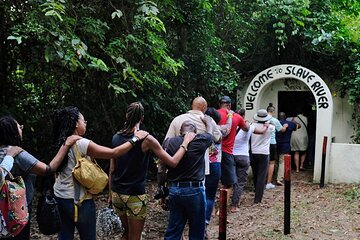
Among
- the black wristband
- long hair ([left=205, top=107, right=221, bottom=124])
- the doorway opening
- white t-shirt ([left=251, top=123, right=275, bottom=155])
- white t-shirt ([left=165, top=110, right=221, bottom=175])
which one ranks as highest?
the doorway opening

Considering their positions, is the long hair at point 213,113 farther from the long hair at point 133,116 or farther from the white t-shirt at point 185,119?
the long hair at point 133,116

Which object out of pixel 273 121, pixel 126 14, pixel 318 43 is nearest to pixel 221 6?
pixel 318 43

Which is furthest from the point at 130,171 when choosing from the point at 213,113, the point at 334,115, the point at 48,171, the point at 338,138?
the point at 338,138

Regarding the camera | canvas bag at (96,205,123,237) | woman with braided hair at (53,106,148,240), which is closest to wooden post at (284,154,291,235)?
the camera

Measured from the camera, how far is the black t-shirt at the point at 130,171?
14.0ft

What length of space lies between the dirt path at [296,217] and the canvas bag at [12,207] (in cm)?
277

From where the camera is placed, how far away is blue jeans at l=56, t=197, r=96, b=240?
12.5ft

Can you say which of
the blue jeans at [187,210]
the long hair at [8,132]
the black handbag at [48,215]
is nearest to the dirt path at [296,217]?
the blue jeans at [187,210]

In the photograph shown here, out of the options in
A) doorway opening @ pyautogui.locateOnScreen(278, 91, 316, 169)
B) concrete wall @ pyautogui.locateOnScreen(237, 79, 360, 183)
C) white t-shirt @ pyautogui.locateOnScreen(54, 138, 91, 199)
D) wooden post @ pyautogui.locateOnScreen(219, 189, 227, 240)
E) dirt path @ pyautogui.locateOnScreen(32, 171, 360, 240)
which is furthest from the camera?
doorway opening @ pyautogui.locateOnScreen(278, 91, 316, 169)

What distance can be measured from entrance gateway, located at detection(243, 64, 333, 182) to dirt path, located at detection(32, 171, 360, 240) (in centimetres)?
101

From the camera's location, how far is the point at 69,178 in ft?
12.5

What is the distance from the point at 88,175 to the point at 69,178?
221 mm

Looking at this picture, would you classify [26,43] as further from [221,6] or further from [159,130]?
[221,6]

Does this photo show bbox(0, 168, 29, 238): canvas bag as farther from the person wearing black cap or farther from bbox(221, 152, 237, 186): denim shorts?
the person wearing black cap
